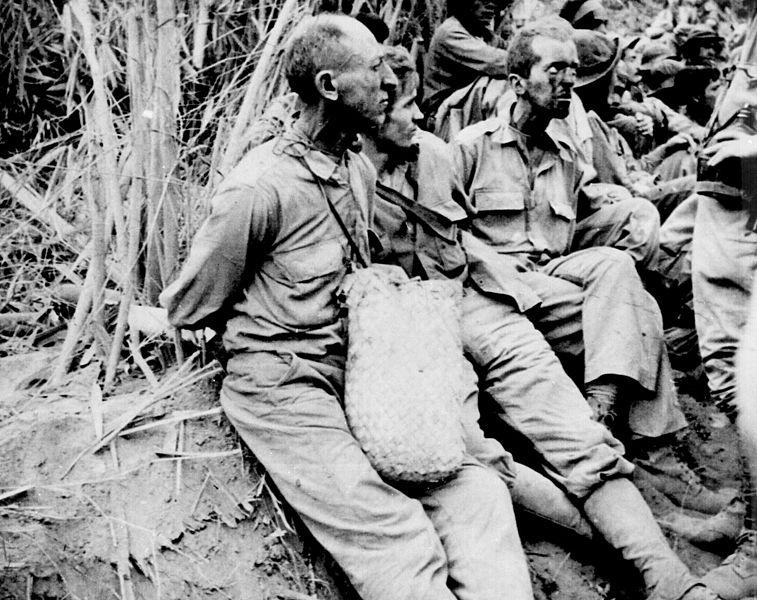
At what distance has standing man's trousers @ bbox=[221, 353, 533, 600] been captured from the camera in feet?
8.97

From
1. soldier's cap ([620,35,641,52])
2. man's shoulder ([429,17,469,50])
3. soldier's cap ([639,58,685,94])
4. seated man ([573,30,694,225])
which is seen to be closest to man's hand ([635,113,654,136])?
seated man ([573,30,694,225])

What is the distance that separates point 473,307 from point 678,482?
1.17 meters

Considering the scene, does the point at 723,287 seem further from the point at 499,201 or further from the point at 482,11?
the point at 482,11

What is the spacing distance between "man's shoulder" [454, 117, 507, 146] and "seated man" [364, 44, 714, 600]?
0.39 meters

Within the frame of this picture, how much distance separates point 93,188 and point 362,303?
5.12ft

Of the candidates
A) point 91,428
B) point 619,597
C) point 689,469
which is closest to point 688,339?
point 689,469

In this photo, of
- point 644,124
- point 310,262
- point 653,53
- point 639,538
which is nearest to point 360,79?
point 310,262

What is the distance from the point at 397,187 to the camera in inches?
150

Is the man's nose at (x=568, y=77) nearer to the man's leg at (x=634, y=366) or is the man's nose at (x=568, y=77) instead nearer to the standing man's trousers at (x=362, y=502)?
the man's leg at (x=634, y=366)

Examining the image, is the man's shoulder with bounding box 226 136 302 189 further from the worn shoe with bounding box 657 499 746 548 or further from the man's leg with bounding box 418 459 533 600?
the worn shoe with bounding box 657 499 746 548

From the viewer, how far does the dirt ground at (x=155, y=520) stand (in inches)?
115

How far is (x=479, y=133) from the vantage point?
4422mm

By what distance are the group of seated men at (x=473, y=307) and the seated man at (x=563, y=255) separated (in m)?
0.01

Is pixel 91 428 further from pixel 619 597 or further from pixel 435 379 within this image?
pixel 619 597
